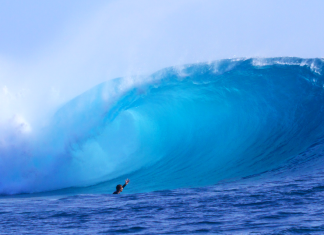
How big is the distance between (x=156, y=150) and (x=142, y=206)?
6.29m

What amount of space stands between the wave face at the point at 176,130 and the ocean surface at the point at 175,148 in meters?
0.03

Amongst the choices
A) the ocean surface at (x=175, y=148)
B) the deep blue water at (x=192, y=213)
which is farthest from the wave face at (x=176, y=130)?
the deep blue water at (x=192, y=213)

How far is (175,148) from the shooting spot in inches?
422

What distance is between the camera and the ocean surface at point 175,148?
4.70 metres

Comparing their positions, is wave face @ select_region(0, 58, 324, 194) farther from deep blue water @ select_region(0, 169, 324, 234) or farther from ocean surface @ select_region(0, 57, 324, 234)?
deep blue water @ select_region(0, 169, 324, 234)

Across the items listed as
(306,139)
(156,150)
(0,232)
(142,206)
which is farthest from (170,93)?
(0,232)

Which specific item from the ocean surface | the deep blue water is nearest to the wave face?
the ocean surface

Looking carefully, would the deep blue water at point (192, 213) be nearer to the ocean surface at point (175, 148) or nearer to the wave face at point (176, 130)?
the ocean surface at point (175, 148)

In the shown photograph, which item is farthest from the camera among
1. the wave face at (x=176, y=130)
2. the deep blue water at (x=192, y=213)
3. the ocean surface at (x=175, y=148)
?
the wave face at (x=176, y=130)

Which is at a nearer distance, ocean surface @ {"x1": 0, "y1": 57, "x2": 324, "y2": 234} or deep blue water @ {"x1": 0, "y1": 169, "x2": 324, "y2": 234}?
deep blue water @ {"x1": 0, "y1": 169, "x2": 324, "y2": 234}

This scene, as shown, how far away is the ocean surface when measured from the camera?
4.70 meters

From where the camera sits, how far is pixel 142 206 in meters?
4.62

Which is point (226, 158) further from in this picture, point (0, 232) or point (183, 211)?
point (0, 232)

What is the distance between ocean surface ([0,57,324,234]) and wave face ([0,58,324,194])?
34 mm
